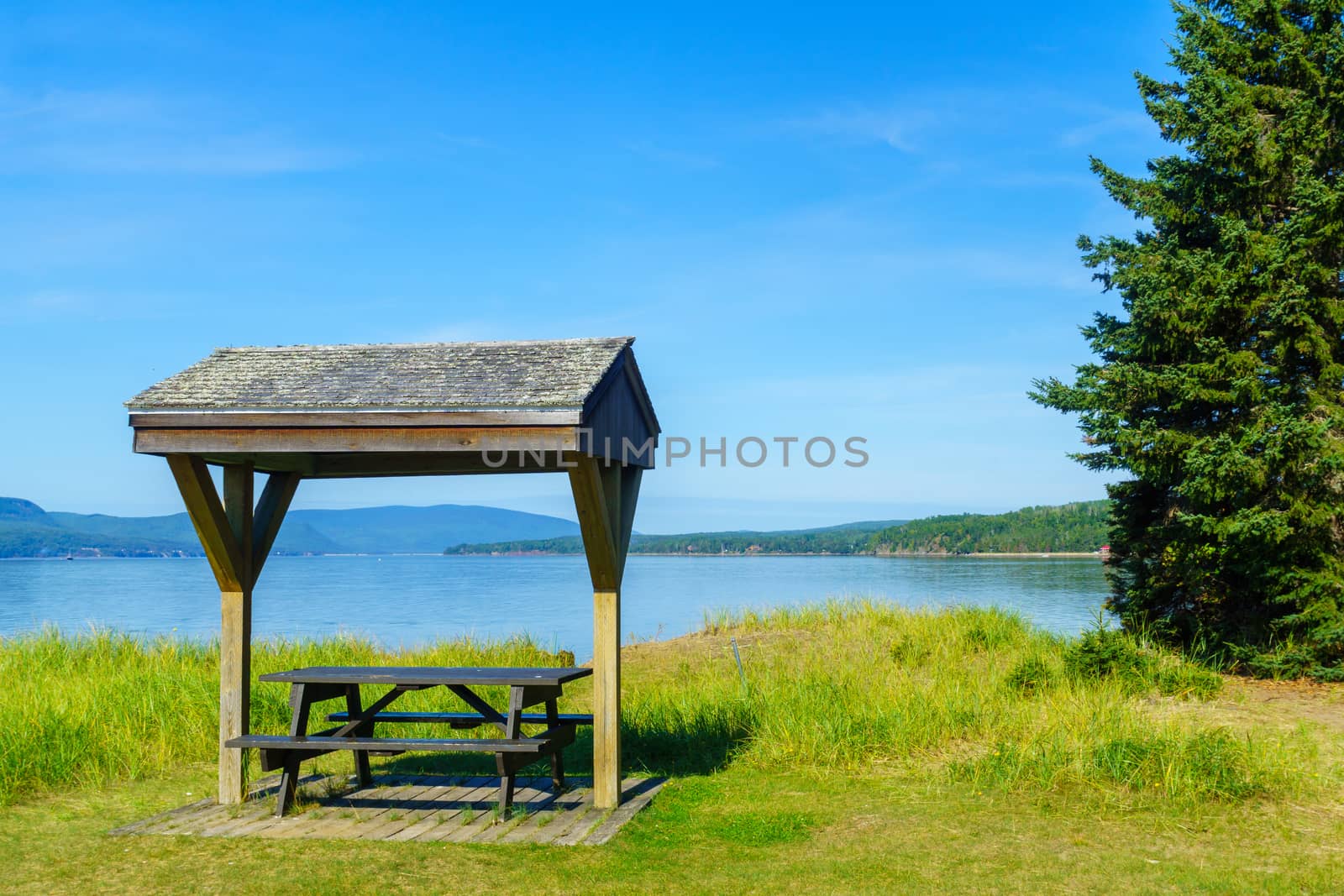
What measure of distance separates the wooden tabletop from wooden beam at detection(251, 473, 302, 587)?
73 cm

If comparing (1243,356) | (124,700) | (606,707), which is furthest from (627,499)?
(1243,356)

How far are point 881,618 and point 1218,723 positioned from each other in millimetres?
6709

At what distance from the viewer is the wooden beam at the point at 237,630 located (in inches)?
266

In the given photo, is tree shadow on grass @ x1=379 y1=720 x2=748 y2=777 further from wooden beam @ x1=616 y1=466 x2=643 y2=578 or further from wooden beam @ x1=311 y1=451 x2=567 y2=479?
wooden beam @ x1=311 y1=451 x2=567 y2=479

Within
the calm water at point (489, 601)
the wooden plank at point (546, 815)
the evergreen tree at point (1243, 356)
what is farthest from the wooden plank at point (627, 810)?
the calm water at point (489, 601)

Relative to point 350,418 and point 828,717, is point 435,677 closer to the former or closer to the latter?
point 350,418

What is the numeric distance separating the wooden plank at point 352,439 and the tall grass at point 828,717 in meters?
2.88

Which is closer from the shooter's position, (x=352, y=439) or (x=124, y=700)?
(x=352, y=439)

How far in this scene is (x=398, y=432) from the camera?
6121 mm

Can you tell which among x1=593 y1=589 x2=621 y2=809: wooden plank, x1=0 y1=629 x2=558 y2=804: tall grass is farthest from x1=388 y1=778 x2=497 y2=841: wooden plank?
x1=0 y1=629 x2=558 y2=804: tall grass

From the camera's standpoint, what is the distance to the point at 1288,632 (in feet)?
36.7

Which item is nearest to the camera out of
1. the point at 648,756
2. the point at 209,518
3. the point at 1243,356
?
the point at 209,518

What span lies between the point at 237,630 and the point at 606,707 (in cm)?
248

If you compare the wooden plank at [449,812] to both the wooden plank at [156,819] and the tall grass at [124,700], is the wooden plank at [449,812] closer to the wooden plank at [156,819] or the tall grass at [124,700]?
the wooden plank at [156,819]
